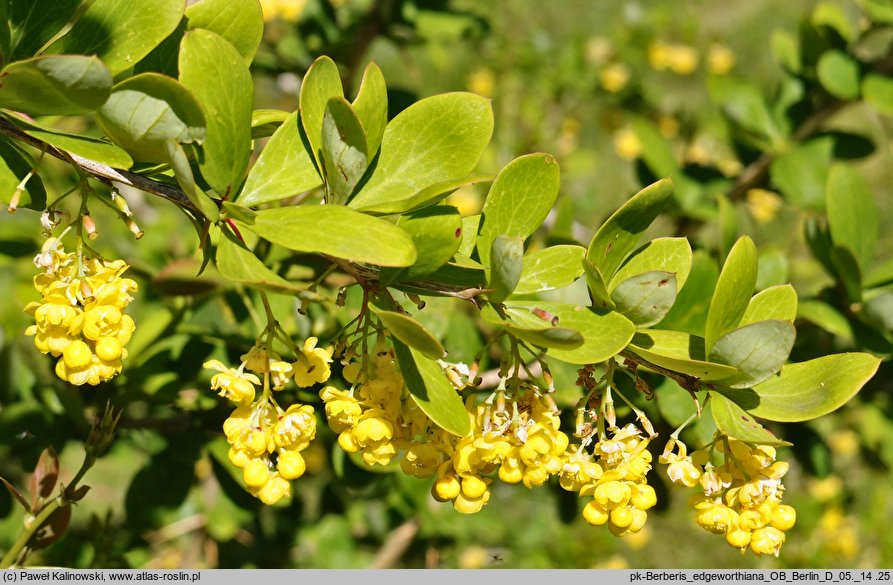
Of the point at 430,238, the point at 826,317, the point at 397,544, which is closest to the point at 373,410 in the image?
the point at 430,238

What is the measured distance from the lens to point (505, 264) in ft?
2.08

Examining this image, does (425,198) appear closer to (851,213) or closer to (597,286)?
(597,286)

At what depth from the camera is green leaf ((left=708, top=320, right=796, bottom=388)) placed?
64 centimetres

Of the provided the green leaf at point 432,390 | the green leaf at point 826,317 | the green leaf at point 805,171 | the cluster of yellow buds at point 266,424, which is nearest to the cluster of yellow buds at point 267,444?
the cluster of yellow buds at point 266,424

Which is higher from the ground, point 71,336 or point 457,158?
point 457,158

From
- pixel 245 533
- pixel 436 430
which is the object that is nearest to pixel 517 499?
pixel 245 533

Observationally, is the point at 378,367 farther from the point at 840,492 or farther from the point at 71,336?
the point at 840,492

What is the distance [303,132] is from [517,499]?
199cm

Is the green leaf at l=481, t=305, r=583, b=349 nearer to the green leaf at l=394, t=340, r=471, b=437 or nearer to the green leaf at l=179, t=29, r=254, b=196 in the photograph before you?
the green leaf at l=394, t=340, r=471, b=437

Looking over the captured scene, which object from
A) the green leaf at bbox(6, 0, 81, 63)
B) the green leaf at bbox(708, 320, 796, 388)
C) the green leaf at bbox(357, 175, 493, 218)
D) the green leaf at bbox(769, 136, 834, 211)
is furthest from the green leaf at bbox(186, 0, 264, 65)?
the green leaf at bbox(769, 136, 834, 211)

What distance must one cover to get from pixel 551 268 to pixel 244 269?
297 millimetres

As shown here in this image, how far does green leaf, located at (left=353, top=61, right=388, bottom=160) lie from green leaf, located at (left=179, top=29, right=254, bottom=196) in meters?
0.10

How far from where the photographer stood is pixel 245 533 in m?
1.71

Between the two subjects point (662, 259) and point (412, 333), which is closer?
point (412, 333)
